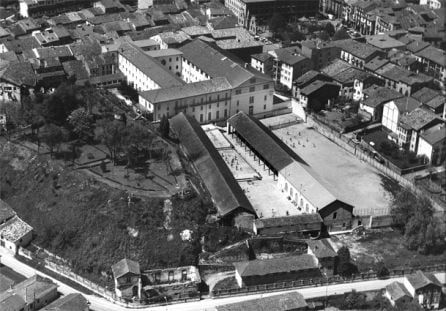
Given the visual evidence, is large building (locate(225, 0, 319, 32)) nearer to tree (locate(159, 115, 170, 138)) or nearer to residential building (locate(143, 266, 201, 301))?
tree (locate(159, 115, 170, 138))

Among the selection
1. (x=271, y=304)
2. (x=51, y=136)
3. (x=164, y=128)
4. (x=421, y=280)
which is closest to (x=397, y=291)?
(x=421, y=280)

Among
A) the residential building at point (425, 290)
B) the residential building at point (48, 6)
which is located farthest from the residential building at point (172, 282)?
the residential building at point (48, 6)

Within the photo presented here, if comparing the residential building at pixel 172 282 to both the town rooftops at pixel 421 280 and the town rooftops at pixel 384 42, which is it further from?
the town rooftops at pixel 384 42

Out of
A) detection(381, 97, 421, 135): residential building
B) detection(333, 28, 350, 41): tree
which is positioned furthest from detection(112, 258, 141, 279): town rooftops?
detection(333, 28, 350, 41): tree

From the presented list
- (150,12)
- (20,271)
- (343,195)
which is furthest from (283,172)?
(150,12)

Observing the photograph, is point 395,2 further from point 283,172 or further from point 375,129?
point 283,172

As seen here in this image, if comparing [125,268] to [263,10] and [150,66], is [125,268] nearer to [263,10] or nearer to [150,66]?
[150,66]
